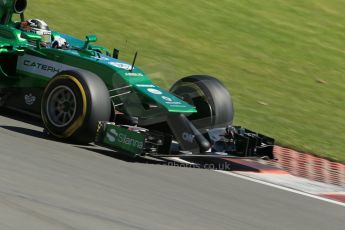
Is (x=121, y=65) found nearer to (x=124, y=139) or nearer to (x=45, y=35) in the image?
(x=124, y=139)

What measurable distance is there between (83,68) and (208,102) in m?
1.58

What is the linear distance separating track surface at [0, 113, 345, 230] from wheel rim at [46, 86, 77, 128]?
0.26 m

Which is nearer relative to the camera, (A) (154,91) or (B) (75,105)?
(B) (75,105)

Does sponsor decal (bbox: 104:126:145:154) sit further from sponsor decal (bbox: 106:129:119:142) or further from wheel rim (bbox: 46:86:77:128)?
wheel rim (bbox: 46:86:77:128)

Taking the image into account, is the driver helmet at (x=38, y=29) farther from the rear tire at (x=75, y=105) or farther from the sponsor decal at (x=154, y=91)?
the sponsor decal at (x=154, y=91)

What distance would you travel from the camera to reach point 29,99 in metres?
9.43

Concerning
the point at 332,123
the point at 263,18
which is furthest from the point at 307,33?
the point at 332,123

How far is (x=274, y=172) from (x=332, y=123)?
3.75 metres

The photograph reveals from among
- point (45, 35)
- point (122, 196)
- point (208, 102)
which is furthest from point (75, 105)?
point (122, 196)

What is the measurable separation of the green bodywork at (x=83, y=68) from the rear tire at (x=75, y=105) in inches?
20.3

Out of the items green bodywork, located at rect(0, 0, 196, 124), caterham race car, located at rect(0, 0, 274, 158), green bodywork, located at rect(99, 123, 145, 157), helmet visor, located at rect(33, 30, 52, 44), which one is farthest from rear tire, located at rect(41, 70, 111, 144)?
helmet visor, located at rect(33, 30, 52, 44)

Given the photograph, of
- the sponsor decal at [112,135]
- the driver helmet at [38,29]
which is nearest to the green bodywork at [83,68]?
the driver helmet at [38,29]

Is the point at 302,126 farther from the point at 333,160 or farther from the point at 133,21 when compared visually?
the point at 133,21

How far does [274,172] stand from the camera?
29.7 feet
